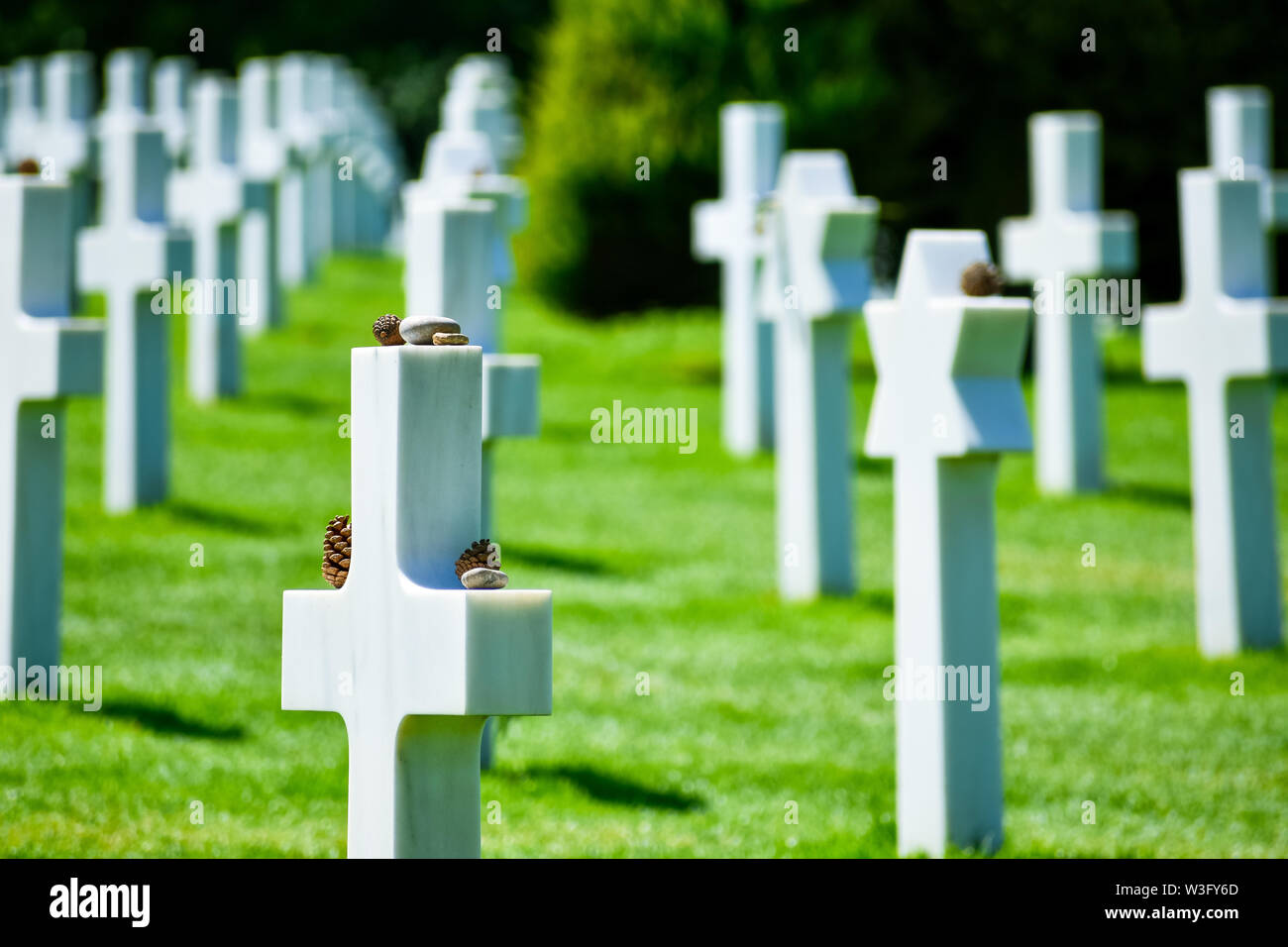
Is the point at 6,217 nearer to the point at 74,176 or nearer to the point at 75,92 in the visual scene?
the point at 74,176

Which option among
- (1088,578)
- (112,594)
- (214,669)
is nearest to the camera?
(214,669)

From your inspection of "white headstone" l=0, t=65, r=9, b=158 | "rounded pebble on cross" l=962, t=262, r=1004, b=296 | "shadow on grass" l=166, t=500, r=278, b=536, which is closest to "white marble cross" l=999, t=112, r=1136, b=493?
"shadow on grass" l=166, t=500, r=278, b=536

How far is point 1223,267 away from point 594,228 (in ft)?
37.3

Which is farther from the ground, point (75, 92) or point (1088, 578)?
point (75, 92)

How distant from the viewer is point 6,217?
6879 millimetres

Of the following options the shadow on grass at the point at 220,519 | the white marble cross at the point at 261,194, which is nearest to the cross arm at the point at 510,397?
the shadow on grass at the point at 220,519

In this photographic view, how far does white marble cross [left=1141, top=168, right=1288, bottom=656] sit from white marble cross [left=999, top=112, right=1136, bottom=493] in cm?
347

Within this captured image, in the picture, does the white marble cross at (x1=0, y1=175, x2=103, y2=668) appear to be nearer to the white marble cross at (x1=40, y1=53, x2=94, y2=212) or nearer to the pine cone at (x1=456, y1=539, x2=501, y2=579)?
the pine cone at (x1=456, y1=539, x2=501, y2=579)

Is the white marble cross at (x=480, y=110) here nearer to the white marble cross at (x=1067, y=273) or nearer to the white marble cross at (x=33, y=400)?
the white marble cross at (x=1067, y=273)

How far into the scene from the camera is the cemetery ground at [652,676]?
5996 mm

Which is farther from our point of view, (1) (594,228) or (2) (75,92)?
(1) (594,228)

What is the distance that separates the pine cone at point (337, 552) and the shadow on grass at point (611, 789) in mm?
2342

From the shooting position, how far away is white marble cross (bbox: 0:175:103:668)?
679 centimetres
